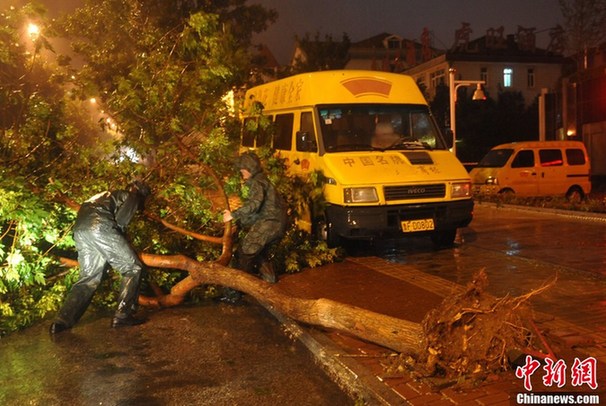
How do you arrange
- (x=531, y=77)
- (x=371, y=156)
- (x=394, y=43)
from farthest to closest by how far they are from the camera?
1. (x=394, y=43)
2. (x=531, y=77)
3. (x=371, y=156)

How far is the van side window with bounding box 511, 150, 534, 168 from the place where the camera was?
1695 cm

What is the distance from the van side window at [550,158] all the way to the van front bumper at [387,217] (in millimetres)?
8676

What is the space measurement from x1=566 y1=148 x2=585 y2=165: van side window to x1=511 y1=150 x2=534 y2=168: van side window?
101 centimetres

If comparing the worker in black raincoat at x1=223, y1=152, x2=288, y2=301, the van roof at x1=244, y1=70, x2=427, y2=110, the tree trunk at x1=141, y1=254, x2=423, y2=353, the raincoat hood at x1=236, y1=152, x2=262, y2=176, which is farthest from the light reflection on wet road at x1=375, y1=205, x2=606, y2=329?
the raincoat hood at x1=236, y1=152, x2=262, y2=176

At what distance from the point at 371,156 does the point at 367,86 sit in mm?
1494

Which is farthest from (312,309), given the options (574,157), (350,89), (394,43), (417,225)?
(394,43)

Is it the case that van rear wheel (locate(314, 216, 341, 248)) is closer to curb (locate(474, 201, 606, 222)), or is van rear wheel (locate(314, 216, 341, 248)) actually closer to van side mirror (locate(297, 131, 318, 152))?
van side mirror (locate(297, 131, 318, 152))

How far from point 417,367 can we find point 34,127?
5.88 metres

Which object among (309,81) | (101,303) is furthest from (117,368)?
(309,81)

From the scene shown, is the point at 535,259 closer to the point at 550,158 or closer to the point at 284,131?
the point at 284,131

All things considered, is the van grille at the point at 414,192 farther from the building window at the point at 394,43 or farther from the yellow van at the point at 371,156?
the building window at the point at 394,43

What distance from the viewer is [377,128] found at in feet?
32.5

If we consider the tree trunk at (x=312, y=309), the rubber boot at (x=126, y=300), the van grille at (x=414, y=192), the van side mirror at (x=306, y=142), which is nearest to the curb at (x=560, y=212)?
the van grille at (x=414, y=192)

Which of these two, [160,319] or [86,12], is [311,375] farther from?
[86,12]
